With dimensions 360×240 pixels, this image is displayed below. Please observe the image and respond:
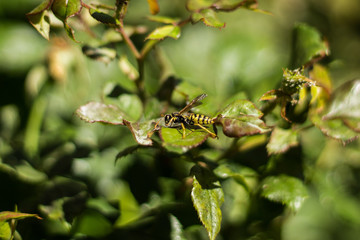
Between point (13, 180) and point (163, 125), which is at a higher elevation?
point (163, 125)

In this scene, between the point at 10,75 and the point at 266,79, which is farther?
the point at 10,75

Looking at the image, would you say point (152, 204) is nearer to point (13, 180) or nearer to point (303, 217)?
point (13, 180)

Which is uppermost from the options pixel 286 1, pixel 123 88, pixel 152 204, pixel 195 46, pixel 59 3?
pixel 59 3

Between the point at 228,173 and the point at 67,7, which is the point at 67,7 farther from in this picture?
the point at 228,173

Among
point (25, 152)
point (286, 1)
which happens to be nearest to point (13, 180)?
point (25, 152)

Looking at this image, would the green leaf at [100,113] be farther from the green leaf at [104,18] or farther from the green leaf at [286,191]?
the green leaf at [286,191]

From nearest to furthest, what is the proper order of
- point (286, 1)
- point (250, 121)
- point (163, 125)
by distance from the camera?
point (250, 121)
point (163, 125)
point (286, 1)

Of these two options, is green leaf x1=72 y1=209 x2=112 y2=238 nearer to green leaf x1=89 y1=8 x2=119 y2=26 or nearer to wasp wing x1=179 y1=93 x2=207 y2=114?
wasp wing x1=179 y1=93 x2=207 y2=114

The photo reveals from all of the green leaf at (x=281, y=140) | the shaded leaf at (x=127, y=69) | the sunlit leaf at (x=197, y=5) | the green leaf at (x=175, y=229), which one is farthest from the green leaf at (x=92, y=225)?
the sunlit leaf at (x=197, y=5)
